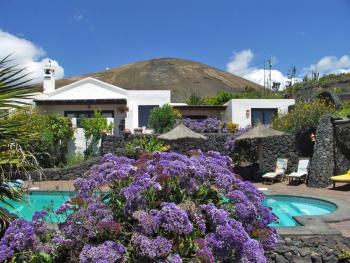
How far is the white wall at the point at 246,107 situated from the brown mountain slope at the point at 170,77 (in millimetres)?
61354

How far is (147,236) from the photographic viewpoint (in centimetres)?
452

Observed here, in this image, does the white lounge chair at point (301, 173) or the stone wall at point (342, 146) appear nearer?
the stone wall at point (342, 146)

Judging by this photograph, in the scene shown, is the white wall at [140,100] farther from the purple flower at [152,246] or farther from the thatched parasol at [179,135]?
the purple flower at [152,246]

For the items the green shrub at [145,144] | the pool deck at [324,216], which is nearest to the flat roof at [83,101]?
the green shrub at [145,144]

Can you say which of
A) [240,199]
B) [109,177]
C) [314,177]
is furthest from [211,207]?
[314,177]

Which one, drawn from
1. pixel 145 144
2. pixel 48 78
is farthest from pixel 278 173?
pixel 48 78

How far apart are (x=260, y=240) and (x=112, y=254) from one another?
86.5 inches

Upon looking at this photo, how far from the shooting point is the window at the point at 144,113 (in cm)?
2833

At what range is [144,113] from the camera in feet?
93.1

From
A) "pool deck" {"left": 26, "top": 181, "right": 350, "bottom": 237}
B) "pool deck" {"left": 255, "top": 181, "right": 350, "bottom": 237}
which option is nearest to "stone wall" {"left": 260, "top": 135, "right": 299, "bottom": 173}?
"pool deck" {"left": 26, "top": 181, "right": 350, "bottom": 237}

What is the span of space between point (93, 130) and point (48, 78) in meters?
8.41

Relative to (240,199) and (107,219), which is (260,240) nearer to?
(240,199)

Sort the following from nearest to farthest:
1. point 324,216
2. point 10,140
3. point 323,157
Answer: point 10,140, point 324,216, point 323,157

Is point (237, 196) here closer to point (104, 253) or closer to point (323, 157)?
point (104, 253)
